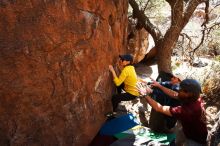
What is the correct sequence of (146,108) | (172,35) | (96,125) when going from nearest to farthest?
(96,125)
(172,35)
(146,108)

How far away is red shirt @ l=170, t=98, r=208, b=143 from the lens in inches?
159

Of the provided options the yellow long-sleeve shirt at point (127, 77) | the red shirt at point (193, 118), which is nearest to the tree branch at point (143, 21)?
the yellow long-sleeve shirt at point (127, 77)

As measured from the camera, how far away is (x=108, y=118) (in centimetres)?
597

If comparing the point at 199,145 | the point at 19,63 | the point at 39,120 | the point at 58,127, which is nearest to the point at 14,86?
the point at 19,63

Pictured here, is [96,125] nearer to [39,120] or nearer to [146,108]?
[39,120]

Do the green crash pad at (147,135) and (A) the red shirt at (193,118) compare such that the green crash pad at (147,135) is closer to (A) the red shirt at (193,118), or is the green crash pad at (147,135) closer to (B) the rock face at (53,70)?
(B) the rock face at (53,70)

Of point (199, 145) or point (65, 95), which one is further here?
point (65, 95)

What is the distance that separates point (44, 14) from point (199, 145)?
255cm

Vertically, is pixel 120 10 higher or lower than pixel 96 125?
higher

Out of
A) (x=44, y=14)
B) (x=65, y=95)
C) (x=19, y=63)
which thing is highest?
(x=44, y=14)

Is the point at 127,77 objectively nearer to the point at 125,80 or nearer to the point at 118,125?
the point at 125,80

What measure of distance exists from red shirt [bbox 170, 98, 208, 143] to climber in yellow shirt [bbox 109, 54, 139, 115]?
1.68m

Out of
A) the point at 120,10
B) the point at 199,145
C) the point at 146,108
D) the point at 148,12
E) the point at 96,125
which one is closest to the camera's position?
the point at 199,145

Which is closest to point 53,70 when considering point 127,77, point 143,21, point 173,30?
point 127,77
